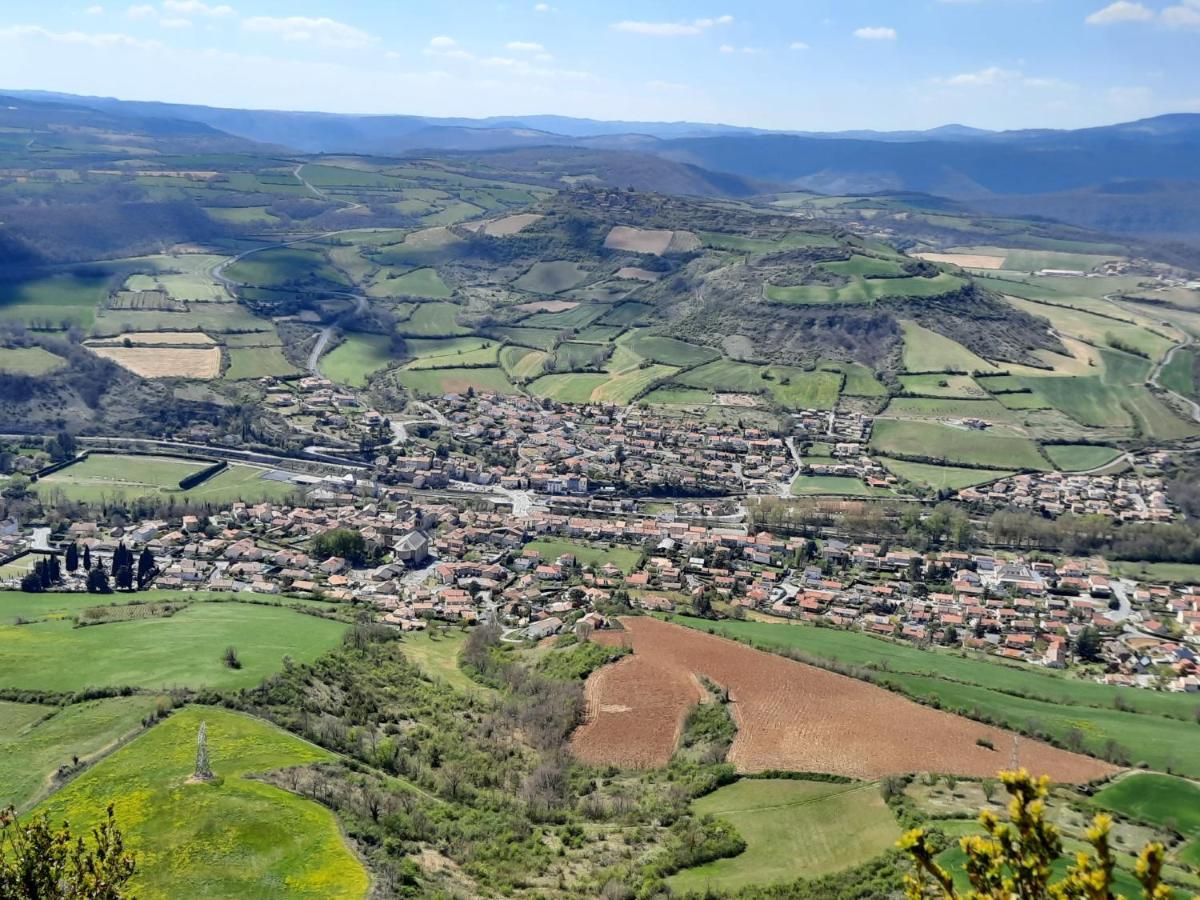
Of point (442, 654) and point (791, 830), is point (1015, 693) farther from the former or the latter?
point (442, 654)

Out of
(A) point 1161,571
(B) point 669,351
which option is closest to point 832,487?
(A) point 1161,571

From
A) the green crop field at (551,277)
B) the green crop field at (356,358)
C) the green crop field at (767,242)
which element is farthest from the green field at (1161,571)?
the green crop field at (551,277)

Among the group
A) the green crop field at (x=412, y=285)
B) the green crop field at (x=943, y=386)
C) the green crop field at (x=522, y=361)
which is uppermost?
the green crop field at (x=412, y=285)

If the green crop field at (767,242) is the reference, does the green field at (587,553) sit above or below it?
below

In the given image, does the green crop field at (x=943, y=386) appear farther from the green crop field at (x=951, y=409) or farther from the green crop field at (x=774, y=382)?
the green crop field at (x=774, y=382)

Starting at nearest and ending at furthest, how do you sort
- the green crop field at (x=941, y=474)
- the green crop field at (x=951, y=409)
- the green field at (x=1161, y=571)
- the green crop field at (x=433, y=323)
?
the green field at (x=1161, y=571) < the green crop field at (x=941, y=474) < the green crop field at (x=951, y=409) < the green crop field at (x=433, y=323)
